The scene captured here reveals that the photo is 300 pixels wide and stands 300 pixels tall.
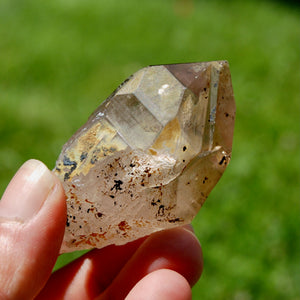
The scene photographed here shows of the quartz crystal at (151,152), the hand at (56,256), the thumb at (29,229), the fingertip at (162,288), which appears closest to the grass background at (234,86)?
the hand at (56,256)

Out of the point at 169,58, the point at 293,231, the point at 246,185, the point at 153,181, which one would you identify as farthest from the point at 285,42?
the point at 153,181

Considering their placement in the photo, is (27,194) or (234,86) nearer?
(27,194)

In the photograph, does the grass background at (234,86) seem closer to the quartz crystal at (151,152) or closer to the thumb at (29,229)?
the quartz crystal at (151,152)

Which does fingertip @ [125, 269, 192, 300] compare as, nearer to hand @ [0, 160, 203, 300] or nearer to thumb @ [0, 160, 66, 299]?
hand @ [0, 160, 203, 300]

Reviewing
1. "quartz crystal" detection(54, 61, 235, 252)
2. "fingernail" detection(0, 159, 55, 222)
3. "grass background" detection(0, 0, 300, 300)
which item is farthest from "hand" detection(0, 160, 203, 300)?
"grass background" detection(0, 0, 300, 300)

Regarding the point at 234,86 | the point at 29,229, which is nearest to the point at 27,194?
the point at 29,229

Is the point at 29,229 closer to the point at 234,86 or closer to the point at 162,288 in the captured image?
the point at 162,288

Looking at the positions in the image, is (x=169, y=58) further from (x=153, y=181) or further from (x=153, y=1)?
(x=153, y=181)
